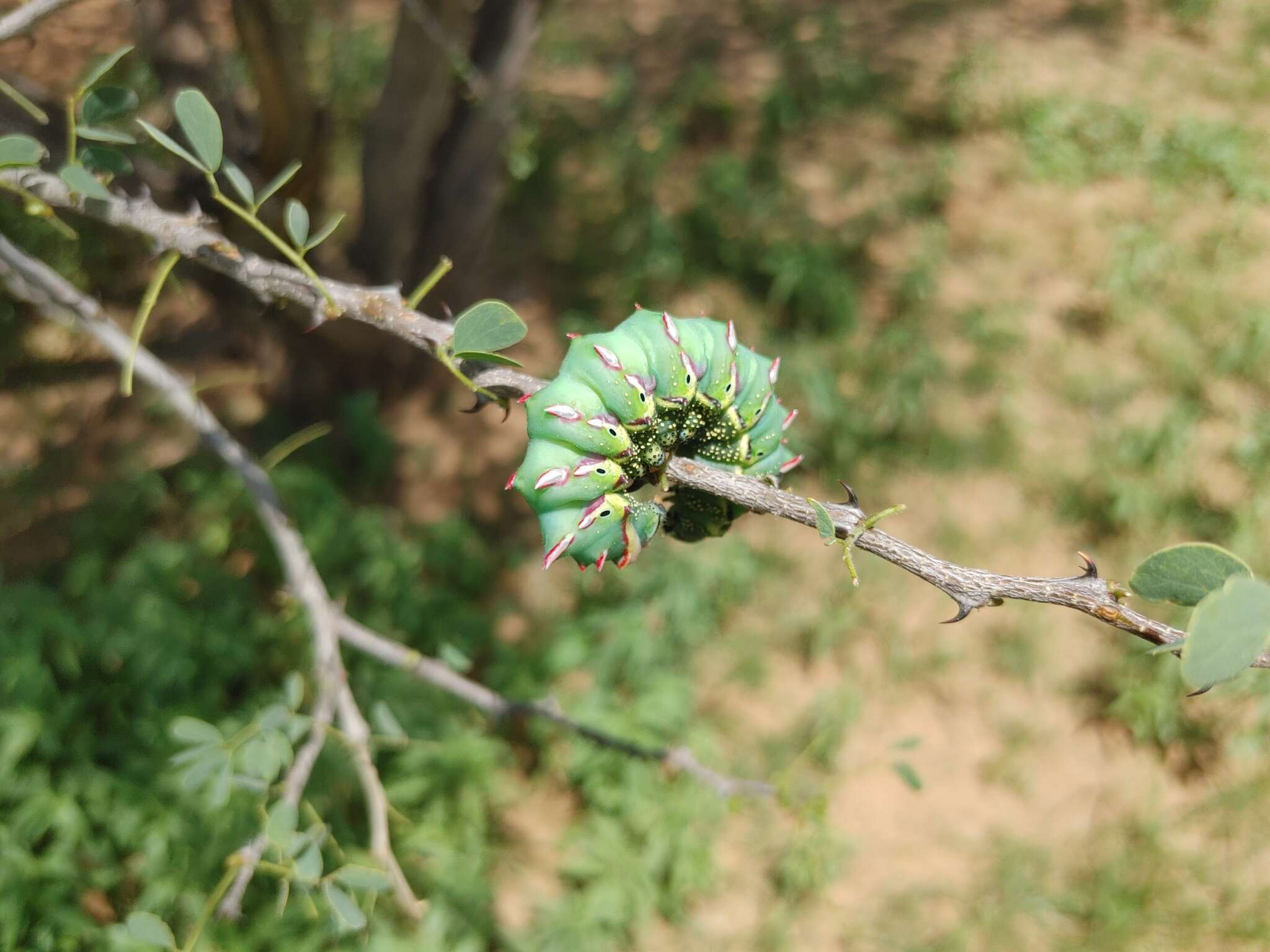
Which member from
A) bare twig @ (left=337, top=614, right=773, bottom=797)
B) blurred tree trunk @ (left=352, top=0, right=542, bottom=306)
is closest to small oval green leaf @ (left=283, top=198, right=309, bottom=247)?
bare twig @ (left=337, top=614, right=773, bottom=797)

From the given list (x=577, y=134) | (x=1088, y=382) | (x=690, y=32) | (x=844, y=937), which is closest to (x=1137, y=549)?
(x=1088, y=382)

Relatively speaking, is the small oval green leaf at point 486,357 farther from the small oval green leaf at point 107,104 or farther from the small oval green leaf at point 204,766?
the small oval green leaf at point 204,766

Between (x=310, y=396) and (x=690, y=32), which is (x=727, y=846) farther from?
(x=690, y=32)

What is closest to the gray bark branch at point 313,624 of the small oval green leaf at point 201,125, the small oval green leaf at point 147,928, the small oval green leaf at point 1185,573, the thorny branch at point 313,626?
the thorny branch at point 313,626

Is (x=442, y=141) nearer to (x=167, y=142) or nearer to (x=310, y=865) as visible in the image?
(x=167, y=142)

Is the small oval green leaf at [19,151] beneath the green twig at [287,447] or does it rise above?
above
